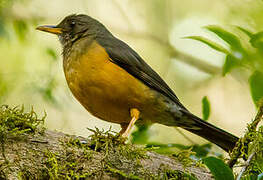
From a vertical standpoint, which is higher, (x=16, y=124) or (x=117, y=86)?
(x=117, y=86)

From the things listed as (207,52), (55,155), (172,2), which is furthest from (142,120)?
(172,2)

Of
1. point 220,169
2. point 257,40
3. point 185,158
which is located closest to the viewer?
point 257,40

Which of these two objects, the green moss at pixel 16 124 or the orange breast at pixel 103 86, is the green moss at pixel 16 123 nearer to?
the green moss at pixel 16 124

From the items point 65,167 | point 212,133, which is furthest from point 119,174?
point 212,133

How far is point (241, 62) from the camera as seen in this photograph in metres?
2.15

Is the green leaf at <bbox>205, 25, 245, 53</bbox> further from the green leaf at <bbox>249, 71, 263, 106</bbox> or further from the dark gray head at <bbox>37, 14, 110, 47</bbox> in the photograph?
the dark gray head at <bbox>37, 14, 110, 47</bbox>

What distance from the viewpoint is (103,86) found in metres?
4.43

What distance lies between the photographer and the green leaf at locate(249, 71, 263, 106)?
2.26m

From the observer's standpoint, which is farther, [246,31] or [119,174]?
[119,174]

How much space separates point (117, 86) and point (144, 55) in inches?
179

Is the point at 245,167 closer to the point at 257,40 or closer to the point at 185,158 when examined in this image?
the point at 257,40

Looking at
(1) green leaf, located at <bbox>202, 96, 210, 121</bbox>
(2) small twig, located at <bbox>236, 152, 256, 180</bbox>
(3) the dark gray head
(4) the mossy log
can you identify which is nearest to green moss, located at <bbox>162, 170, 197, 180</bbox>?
(4) the mossy log

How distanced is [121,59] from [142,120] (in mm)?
935

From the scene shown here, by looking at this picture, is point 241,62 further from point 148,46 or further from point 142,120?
point 148,46
